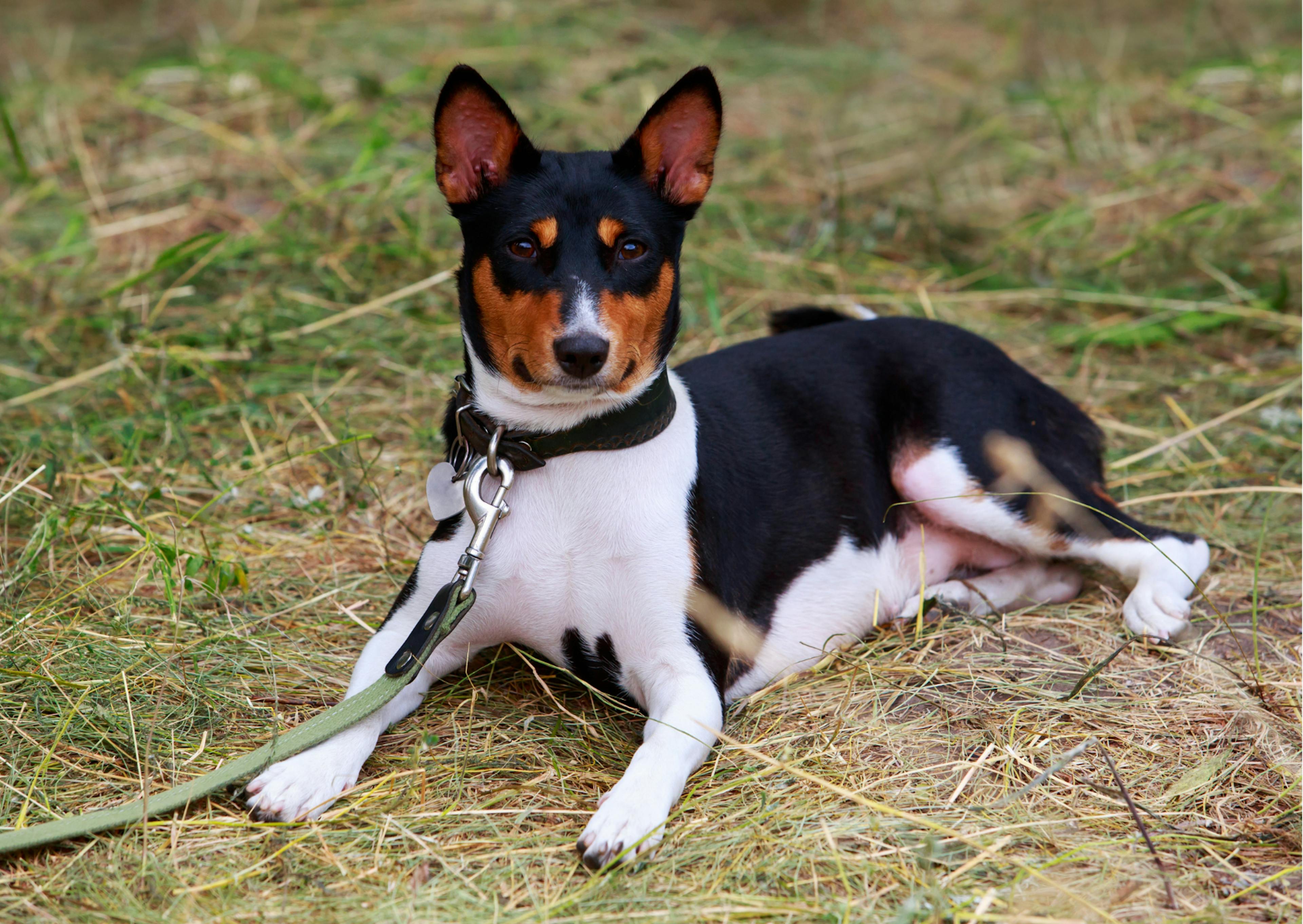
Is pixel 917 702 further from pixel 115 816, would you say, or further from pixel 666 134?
pixel 115 816

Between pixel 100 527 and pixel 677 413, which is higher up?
pixel 677 413

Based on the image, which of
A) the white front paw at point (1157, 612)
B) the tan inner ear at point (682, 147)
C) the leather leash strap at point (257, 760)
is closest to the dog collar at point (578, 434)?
the leather leash strap at point (257, 760)

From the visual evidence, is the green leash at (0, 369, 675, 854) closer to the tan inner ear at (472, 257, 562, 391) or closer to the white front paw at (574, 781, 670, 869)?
the tan inner ear at (472, 257, 562, 391)

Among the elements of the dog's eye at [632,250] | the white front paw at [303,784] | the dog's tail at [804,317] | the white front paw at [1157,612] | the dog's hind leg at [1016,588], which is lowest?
the dog's hind leg at [1016,588]

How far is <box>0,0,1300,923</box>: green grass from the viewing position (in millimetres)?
2467

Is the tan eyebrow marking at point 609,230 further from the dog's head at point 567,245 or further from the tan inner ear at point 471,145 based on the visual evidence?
the tan inner ear at point 471,145

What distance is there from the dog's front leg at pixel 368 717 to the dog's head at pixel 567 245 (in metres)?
0.48

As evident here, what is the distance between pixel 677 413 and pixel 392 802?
4.02ft

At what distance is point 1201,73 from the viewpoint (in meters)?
7.70

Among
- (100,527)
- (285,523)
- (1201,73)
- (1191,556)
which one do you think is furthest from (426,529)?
(1201,73)

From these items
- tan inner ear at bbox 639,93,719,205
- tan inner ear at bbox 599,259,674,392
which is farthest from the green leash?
tan inner ear at bbox 639,93,719,205

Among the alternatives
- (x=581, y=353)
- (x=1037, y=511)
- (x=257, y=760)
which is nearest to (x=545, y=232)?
(x=581, y=353)

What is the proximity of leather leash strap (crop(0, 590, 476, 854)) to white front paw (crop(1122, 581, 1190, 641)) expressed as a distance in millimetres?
1952

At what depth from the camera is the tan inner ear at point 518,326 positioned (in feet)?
8.96
